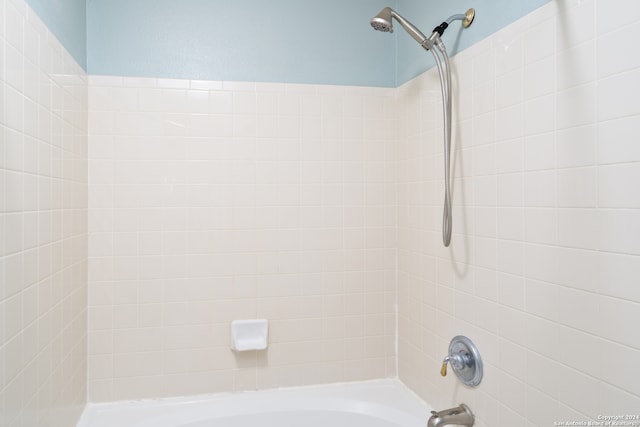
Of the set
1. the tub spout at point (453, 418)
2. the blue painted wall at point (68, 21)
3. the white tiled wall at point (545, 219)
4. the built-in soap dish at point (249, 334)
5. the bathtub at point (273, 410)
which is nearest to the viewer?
the white tiled wall at point (545, 219)

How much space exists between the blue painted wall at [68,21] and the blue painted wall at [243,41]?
0.06 m

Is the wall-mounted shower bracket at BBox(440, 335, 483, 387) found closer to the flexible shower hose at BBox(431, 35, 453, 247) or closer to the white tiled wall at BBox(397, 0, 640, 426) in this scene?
the white tiled wall at BBox(397, 0, 640, 426)

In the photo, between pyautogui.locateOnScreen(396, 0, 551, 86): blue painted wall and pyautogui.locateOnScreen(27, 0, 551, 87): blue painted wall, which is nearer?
pyautogui.locateOnScreen(396, 0, 551, 86): blue painted wall

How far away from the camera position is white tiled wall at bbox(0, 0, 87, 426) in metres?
0.99

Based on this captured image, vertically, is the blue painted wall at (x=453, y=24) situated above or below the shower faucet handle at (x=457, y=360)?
above

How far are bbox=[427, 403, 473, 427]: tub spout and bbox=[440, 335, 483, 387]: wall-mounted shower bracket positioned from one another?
0.31 feet

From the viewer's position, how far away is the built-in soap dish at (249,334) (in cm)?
182

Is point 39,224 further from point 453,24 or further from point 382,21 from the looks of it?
point 453,24

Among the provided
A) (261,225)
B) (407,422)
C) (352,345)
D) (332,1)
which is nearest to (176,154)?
(261,225)

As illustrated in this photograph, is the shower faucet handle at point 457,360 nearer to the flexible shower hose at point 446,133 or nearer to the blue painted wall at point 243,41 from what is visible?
the flexible shower hose at point 446,133

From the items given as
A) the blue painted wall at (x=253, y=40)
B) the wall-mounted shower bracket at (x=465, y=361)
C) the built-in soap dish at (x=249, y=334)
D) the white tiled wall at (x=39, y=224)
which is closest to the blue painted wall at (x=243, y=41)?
the blue painted wall at (x=253, y=40)

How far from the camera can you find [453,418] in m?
1.42

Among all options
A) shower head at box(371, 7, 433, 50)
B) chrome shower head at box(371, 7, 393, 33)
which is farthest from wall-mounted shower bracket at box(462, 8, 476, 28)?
chrome shower head at box(371, 7, 393, 33)

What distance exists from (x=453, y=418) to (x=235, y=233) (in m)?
1.13
